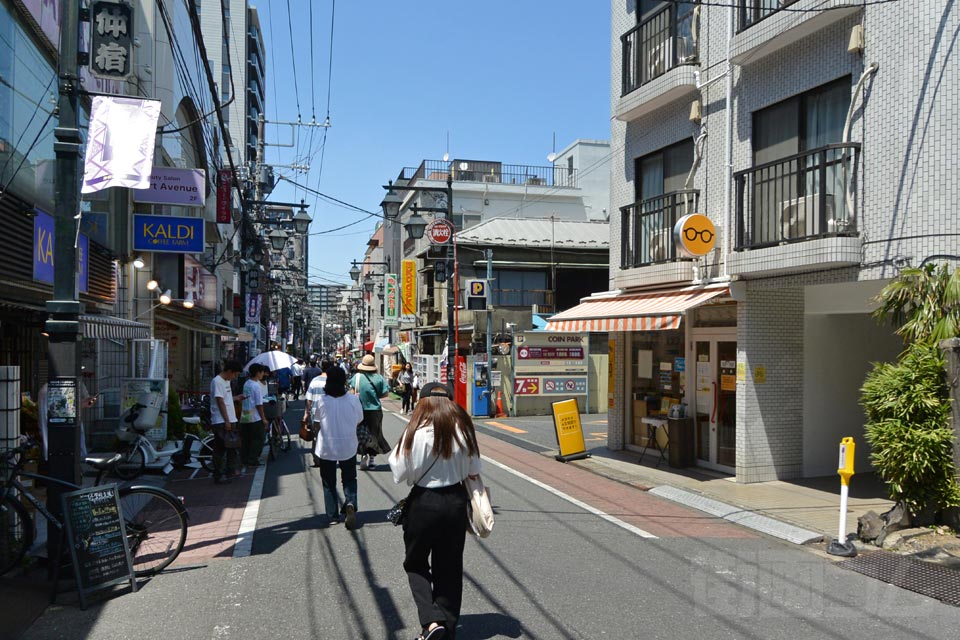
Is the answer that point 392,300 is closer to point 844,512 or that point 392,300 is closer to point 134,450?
point 134,450

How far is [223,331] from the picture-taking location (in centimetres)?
2302

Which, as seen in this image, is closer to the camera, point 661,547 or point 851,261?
point 661,547

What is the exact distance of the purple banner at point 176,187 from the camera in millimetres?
15219

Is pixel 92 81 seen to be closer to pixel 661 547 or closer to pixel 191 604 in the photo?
pixel 191 604

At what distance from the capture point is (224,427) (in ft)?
35.6

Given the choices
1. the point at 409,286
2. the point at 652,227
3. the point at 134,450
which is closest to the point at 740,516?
the point at 652,227

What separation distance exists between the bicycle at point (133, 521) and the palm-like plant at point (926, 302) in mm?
7490

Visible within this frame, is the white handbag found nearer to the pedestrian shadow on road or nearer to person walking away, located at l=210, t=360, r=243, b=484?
the pedestrian shadow on road

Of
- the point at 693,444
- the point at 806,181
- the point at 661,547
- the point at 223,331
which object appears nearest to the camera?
the point at 661,547

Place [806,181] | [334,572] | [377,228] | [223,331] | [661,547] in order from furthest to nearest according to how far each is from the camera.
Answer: [377,228], [223,331], [806,181], [661,547], [334,572]

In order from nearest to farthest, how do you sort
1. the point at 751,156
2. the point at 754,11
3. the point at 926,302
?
the point at 926,302
the point at 754,11
the point at 751,156

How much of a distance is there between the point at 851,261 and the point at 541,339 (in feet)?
48.5

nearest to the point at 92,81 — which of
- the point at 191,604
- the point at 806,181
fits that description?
the point at 191,604

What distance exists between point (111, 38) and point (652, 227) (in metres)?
8.90
